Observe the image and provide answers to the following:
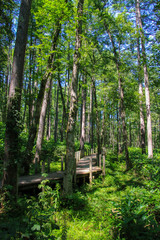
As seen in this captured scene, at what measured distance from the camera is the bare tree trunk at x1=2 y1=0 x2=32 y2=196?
4988mm

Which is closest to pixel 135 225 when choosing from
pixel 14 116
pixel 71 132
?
pixel 71 132

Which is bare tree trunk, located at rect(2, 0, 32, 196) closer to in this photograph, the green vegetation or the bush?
the green vegetation

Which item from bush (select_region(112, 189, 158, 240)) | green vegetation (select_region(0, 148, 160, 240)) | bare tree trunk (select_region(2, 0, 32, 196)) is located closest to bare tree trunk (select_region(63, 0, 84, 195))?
green vegetation (select_region(0, 148, 160, 240))

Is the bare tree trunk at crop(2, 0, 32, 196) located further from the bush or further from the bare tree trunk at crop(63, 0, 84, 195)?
the bush

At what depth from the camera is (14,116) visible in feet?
17.2

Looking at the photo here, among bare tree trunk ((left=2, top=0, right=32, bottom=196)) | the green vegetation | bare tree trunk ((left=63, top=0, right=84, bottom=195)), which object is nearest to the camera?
the green vegetation

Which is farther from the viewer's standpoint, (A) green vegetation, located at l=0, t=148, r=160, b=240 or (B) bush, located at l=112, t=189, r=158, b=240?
(B) bush, located at l=112, t=189, r=158, b=240

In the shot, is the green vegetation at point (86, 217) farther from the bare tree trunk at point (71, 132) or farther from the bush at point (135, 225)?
the bare tree trunk at point (71, 132)

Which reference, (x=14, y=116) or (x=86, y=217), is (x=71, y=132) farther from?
(x=86, y=217)

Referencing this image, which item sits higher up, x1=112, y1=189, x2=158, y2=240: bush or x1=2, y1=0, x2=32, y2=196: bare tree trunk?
x1=2, y1=0, x2=32, y2=196: bare tree trunk

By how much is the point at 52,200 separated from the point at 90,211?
1476mm

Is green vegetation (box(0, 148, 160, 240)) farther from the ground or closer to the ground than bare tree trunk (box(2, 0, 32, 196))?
closer to the ground

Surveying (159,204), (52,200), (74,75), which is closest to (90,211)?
(52,200)

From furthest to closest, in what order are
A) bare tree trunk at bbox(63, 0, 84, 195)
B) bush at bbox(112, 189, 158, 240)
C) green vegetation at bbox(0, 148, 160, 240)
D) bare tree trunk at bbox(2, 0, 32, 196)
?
bare tree trunk at bbox(63, 0, 84, 195)
bare tree trunk at bbox(2, 0, 32, 196)
bush at bbox(112, 189, 158, 240)
green vegetation at bbox(0, 148, 160, 240)
